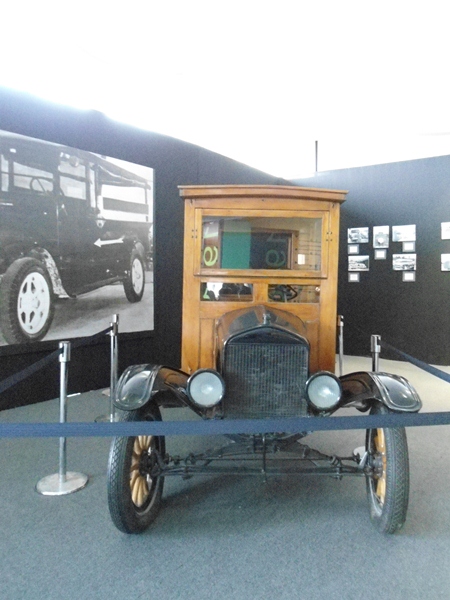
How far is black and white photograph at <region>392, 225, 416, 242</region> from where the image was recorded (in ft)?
21.7

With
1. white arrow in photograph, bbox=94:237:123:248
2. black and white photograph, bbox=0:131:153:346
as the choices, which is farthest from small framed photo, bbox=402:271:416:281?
white arrow in photograph, bbox=94:237:123:248

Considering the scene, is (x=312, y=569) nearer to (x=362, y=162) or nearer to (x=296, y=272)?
(x=296, y=272)

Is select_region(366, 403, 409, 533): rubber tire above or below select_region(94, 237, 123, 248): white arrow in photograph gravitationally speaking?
below

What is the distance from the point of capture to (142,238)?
5.30 meters

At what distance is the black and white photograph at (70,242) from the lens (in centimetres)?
396

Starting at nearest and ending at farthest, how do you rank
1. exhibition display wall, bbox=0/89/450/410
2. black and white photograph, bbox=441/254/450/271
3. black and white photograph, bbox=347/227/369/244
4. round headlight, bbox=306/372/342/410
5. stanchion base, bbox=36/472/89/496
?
1. round headlight, bbox=306/372/342/410
2. stanchion base, bbox=36/472/89/496
3. exhibition display wall, bbox=0/89/450/410
4. black and white photograph, bbox=441/254/450/271
5. black and white photograph, bbox=347/227/369/244

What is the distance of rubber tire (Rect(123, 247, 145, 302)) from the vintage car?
2.53 meters

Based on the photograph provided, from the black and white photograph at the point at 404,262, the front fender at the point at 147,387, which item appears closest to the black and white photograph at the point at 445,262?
the black and white photograph at the point at 404,262

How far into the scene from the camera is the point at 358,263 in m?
7.07

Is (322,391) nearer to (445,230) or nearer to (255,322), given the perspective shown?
(255,322)

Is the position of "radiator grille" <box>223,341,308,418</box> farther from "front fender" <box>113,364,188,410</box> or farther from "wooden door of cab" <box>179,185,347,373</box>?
"wooden door of cab" <box>179,185,347,373</box>

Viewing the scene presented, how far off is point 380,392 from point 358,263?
206 inches

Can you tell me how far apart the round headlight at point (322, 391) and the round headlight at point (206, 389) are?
41 centimetres

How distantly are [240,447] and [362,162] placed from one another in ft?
22.3
